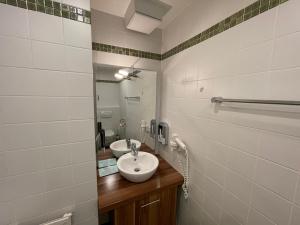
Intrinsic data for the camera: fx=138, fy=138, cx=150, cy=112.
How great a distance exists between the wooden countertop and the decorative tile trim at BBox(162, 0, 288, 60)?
1.25 metres

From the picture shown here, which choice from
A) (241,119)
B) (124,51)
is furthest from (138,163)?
(124,51)

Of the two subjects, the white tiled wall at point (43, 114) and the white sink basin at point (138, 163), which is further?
the white sink basin at point (138, 163)

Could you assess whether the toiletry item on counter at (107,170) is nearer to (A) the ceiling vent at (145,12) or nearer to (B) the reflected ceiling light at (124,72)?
(B) the reflected ceiling light at (124,72)

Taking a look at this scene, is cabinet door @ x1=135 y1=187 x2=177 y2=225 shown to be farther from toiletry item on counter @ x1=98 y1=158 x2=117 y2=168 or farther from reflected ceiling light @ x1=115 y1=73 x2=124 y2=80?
reflected ceiling light @ x1=115 y1=73 x2=124 y2=80

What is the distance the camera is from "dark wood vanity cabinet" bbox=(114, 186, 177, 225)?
110 centimetres

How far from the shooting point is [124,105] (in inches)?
60.1

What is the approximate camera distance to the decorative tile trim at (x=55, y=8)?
0.71 meters

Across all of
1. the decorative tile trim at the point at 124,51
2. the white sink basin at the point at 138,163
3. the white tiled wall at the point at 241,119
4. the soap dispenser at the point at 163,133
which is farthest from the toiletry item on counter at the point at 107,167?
the decorative tile trim at the point at 124,51

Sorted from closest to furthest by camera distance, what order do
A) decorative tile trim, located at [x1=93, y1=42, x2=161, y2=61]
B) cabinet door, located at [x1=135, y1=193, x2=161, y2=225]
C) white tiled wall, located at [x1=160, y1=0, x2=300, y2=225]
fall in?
white tiled wall, located at [x1=160, y1=0, x2=300, y2=225], cabinet door, located at [x1=135, y1=193, x2=161, y2=225], decorative tile trim, located at [x1=93, y1=42, x2=161, y2=61]

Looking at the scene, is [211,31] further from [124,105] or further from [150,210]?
[150,210]

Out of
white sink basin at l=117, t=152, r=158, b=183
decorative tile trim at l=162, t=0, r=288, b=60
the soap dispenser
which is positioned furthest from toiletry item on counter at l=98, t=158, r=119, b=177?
decorative tile trim at l=162, t=0, r=288, b=60

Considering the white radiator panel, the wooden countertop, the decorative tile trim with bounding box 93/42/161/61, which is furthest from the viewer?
the decorative tile trim with bounding box 93/42/161/61

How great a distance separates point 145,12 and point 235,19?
26.9 inches

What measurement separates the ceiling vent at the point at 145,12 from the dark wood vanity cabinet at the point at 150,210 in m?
1.51
